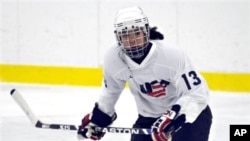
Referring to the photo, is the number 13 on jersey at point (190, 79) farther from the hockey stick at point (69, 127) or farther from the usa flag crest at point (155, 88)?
the hockey stick at point (69, 127)

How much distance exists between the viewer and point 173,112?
7.91 feet

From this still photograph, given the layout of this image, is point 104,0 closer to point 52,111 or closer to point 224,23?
point 224,23

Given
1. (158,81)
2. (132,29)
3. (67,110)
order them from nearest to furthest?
(132,29), (158,81), (67,110)

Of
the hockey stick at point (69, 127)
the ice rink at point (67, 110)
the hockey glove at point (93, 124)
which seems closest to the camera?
the hockey stick at point (69, 127)

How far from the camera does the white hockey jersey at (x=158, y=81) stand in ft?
7.97

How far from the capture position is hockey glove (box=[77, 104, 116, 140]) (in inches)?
102

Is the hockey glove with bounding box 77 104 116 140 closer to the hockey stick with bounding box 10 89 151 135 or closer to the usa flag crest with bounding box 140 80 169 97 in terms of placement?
the hockey stick with bounding box 10 89 151 135

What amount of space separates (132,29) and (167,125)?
1.28 feet

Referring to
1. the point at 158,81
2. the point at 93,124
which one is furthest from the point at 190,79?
the point at 93,124

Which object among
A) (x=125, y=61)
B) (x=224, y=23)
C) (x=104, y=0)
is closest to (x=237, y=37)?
(x=224, y=23)

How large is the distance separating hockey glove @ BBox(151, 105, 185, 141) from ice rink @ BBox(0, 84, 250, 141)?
160cm

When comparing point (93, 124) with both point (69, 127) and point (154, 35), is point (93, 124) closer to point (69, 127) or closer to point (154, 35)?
point (69, 127)

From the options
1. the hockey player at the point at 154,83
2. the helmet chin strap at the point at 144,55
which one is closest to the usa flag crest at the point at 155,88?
the hockey player at the point at 154,83

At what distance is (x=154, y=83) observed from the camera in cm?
252
